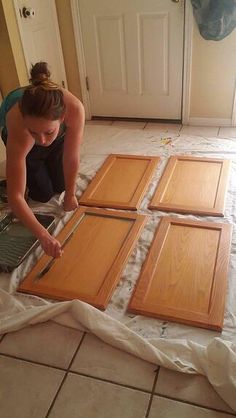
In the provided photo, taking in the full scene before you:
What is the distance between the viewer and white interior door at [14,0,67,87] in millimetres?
2170

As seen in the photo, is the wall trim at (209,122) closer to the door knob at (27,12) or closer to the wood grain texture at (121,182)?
the wood grain texture at (121,182)

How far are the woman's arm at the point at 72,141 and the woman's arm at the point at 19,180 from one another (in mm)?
256

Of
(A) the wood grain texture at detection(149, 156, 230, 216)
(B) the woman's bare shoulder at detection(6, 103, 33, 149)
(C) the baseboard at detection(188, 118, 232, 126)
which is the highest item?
(B) the woman's bare shoulder at detection(6, 103, 33, 149)

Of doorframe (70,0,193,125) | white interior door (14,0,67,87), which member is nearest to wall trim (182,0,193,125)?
doorframe (70,0,193,125)

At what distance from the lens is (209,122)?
2.59 m

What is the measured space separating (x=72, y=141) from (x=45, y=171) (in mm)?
407

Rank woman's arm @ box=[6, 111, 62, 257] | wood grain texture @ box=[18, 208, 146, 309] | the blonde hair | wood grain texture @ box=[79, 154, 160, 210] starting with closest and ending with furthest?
the blonde hair → woman's arm @ box=[6, 111, 62, 257] → wood grain texture @ box=[18, 208, 146, 309] → wood grain texture @ box=[79, 154, 160, 210]

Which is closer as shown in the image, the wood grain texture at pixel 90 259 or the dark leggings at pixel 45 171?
the wood grain texture at pixel 90 259

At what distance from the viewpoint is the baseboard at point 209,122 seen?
256 centimetres

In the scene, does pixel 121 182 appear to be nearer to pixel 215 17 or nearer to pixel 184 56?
pixel 184 56

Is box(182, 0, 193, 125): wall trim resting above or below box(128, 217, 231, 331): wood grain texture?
above

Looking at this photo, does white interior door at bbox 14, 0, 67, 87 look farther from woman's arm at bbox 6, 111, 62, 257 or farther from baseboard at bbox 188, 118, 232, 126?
woman's arm at bbox 6, 111, 62, 257

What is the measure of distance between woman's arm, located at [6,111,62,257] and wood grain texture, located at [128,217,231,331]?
37cm

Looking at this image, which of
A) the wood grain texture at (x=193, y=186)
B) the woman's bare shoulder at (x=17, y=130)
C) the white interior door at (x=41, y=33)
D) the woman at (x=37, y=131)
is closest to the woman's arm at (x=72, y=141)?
the woman at (x=37, y=131)
